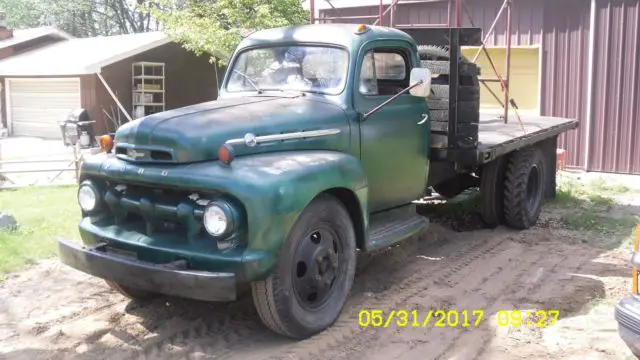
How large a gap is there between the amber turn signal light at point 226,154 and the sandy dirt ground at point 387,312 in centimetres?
126

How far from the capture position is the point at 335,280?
492 centimetres

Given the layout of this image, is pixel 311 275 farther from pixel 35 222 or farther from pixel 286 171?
pixel 35 222

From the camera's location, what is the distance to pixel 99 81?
765 inches

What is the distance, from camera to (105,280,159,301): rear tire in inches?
207

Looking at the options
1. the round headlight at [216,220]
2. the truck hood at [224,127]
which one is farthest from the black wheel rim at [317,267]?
the truck hood at [224,127]

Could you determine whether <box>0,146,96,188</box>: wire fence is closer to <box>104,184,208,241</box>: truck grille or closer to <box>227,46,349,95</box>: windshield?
<box>227,46,349,95</box>: windshield

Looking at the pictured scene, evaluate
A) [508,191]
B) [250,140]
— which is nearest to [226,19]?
[508,191]

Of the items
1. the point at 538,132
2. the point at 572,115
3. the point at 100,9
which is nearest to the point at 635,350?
the point at 538,132

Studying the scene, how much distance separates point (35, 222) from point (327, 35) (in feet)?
14.3

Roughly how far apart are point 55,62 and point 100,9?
25123 millimetres

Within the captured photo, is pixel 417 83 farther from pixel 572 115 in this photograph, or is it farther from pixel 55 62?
pixel 55 62

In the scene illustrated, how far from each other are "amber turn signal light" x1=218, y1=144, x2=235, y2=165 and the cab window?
1.57 metres

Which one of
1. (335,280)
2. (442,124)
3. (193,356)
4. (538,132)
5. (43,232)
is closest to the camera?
(193,356)

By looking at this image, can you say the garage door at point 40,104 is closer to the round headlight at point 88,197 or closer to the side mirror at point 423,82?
the round headlight at point 88,197
